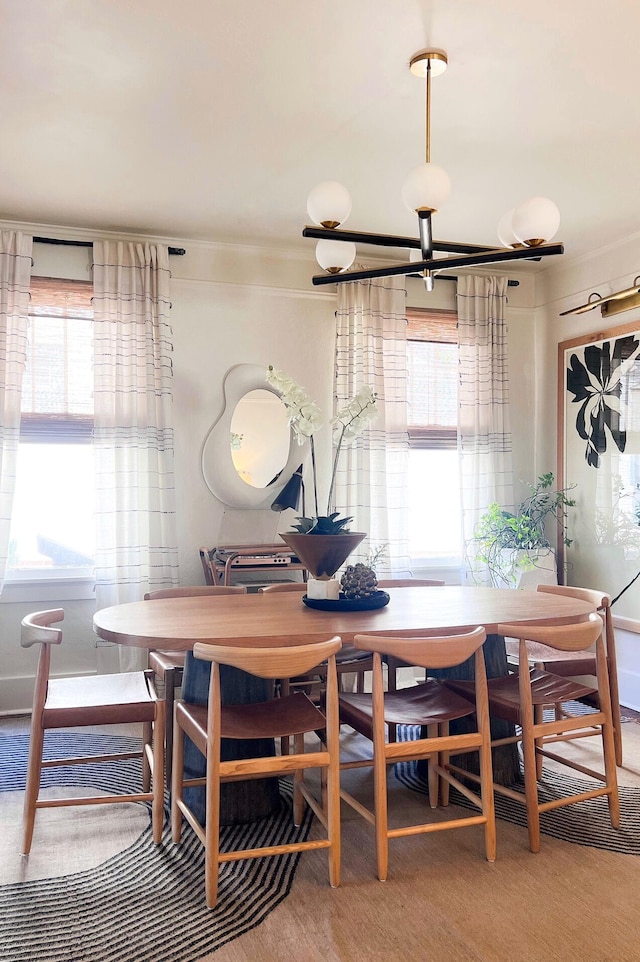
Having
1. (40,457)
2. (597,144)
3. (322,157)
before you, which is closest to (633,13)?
(597,144)

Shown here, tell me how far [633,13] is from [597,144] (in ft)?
3.13

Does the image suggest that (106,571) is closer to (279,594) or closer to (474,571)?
(279,594)

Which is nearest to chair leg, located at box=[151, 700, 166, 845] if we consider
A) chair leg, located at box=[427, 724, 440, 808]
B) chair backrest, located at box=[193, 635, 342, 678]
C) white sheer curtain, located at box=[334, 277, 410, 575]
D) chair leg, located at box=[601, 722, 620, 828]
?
chair backrest, located at box=[193, 635, 342, 678]

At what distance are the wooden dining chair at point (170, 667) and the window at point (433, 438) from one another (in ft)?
6.49

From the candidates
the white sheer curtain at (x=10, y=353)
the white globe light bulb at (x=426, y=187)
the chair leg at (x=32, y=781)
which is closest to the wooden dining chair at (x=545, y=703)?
the white globe light bulb at (x=426, y=187)

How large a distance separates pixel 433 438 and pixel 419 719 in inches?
115

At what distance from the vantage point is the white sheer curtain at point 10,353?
421cm

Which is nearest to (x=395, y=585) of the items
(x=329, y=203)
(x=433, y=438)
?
(x=433, y=438)

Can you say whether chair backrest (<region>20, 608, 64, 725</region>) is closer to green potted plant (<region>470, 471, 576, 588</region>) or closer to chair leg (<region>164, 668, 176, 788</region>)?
chair leg (<region>164, 668, 176, 788</region>)

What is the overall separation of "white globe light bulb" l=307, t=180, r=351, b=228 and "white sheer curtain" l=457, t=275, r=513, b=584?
2.73 metres

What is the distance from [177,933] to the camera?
2.08 m

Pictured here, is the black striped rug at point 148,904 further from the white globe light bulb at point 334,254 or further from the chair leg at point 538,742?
the white globe light bulb at point 334,254

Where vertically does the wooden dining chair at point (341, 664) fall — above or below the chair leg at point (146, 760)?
above

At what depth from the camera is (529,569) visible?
4785mm
